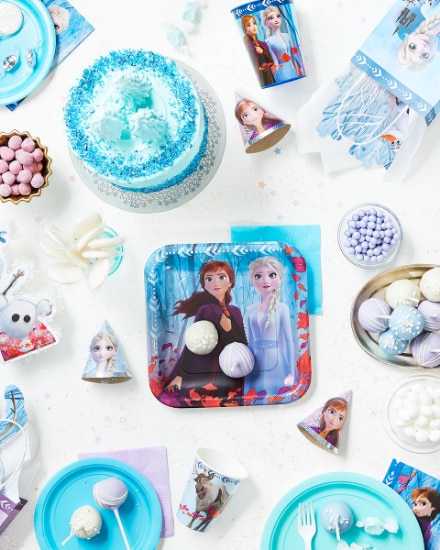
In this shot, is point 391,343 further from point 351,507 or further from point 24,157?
point 24,157

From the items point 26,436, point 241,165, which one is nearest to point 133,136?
point 241,165

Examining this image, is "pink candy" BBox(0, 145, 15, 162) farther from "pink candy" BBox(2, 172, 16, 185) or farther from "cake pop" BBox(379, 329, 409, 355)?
"cake pop" BBox(379, 329, 409, 355)

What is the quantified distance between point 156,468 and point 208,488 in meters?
0.13

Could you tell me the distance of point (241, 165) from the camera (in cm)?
132

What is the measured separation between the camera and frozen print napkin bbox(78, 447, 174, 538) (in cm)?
133

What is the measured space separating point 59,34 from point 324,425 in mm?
921

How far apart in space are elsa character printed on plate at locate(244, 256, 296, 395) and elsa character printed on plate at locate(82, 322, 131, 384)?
9.9 inches

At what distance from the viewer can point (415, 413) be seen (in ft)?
4.15

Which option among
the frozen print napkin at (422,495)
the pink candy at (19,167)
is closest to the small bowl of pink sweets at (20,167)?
the pink candy at (19,167)

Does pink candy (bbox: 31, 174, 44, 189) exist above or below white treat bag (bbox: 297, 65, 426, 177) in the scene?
above

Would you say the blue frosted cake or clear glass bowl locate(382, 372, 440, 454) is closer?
the blue frosted cake

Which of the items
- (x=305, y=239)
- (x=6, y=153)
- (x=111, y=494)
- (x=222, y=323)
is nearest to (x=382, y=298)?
(x=305, y=239)

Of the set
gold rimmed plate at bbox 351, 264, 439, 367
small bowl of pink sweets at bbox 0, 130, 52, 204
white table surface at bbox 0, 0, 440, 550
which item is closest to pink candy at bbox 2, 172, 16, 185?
small bowl of pink sweets at bbox 0, 130, 52, 204

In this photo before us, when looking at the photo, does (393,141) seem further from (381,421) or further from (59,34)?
(59,34)
